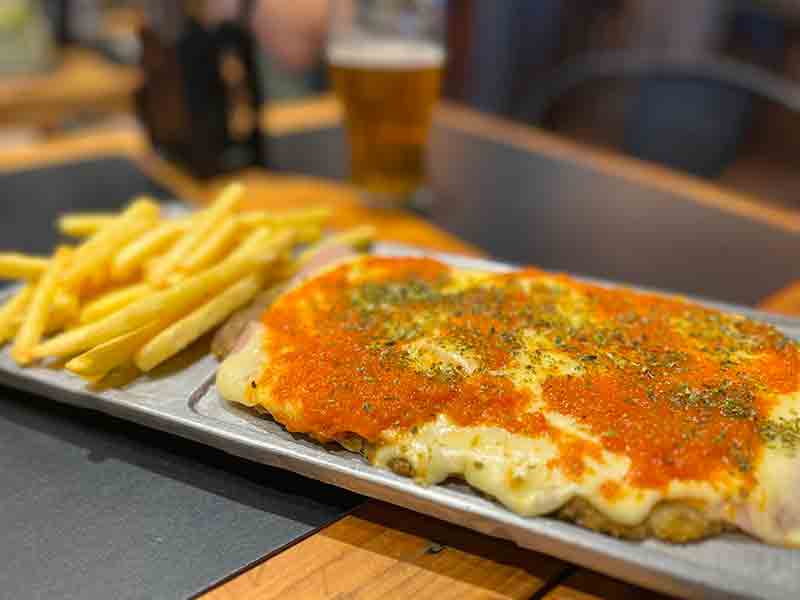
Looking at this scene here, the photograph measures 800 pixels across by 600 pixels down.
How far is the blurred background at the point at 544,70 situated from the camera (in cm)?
296

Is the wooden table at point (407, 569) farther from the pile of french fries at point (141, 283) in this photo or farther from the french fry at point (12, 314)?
the french fry at point (12, 314)

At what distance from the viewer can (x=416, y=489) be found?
1.07m

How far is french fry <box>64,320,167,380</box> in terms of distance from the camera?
4.15 feet

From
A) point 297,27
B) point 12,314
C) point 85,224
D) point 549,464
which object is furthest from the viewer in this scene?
point 297,27

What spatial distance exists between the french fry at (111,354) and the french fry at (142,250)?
9.3 inches

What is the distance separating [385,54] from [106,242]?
1.29 m

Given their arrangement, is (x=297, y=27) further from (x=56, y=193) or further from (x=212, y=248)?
(x=212, y=248)

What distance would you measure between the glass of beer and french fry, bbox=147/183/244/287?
87 centimetres

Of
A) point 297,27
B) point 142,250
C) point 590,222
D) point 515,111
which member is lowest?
point 590,222

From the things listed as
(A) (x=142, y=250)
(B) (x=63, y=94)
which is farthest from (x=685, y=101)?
(B) (x=63, y=94)

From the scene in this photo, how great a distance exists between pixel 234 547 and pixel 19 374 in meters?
0.62

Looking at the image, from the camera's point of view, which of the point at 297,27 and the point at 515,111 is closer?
the point at 297,27

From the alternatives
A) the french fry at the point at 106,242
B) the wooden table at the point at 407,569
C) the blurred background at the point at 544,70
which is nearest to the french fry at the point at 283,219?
the french fry at the point at 106,242

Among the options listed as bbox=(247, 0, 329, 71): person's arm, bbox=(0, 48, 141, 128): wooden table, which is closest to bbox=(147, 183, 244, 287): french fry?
bbox=(247, 0, 329, 71): person's arm
